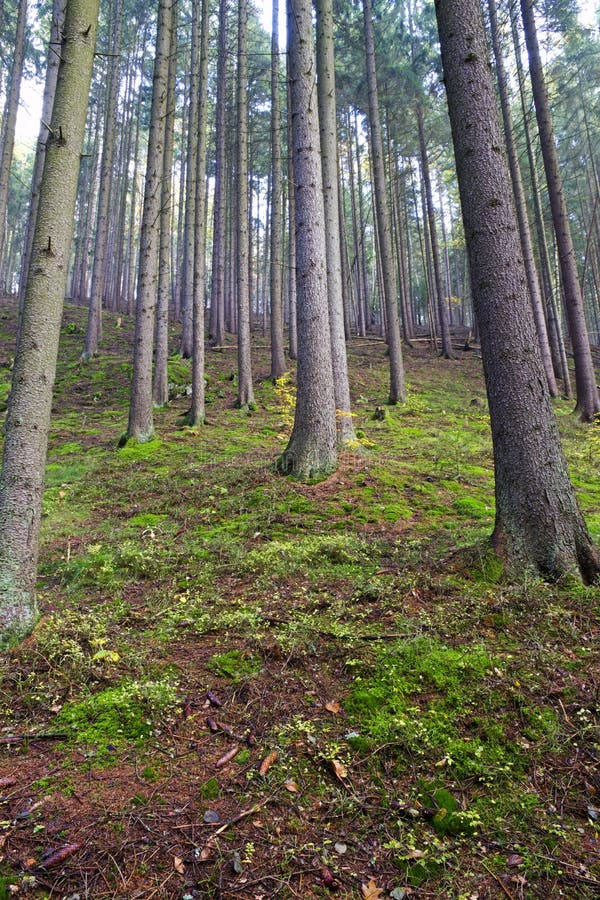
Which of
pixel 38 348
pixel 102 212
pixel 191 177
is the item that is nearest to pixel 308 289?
pixel 38 348

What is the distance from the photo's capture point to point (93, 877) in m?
1.72

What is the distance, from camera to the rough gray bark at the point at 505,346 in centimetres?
372

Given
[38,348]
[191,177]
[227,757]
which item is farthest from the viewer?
[191,177]

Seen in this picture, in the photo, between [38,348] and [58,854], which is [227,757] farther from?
[38,348]

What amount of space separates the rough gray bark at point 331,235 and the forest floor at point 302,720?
4.03m

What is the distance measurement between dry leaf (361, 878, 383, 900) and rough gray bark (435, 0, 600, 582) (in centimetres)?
251

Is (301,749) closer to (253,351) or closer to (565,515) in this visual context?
(565,515)

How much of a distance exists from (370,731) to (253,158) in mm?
29519

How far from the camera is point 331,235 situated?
9516 millimetres

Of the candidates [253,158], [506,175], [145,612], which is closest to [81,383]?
[145,612]

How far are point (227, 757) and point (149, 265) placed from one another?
10.1 meters

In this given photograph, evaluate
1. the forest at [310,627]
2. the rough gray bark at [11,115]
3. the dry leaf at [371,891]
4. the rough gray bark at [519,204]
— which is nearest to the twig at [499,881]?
the forest at [310,627]

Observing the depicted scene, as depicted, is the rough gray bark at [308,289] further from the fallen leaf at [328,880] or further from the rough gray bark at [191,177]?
the rough gray bark at [191,177]

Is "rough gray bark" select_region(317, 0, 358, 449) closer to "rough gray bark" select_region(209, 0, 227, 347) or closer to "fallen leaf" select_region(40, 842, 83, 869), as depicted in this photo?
"rough gray bark" select_region(209, 0, 227, 347)
